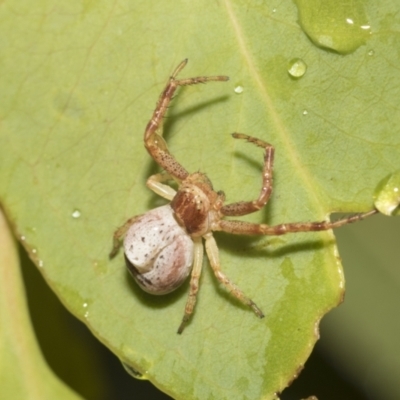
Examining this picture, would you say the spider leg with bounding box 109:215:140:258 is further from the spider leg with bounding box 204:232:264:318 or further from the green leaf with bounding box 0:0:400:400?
the spider leg with bounding box 204:232:264:318

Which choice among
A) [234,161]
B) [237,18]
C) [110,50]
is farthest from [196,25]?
[234,161]

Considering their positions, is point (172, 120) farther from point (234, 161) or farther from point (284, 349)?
point (284, 349)

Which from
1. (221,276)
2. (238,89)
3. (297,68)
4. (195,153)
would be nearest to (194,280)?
(221,276)

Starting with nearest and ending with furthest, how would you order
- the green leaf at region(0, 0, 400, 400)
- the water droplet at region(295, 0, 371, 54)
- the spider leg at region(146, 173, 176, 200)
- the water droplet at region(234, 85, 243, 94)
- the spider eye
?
the water droplet at region(295, 0, 371, 54) → the green leaf at region(0, 0, 400, 400) → the water droplet at region(234, 85, 243, 94) → the spider eye → the spider leg at region(146, 173, 176, 200)

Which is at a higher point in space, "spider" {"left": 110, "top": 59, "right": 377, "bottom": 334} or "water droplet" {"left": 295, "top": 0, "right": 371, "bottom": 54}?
"water droplet" {"left": 295, "top": 0, "right": 371, "bottom": 54}

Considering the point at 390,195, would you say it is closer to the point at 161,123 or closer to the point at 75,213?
the point at 161,123

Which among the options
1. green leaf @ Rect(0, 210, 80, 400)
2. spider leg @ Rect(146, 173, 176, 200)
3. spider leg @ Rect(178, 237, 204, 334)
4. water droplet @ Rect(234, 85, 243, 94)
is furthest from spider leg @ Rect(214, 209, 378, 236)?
green leaf @ Rect(0, 210, 80, 400)

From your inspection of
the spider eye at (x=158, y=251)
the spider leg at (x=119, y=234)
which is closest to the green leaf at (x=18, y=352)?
the spider leg at (x=119, y=234)
